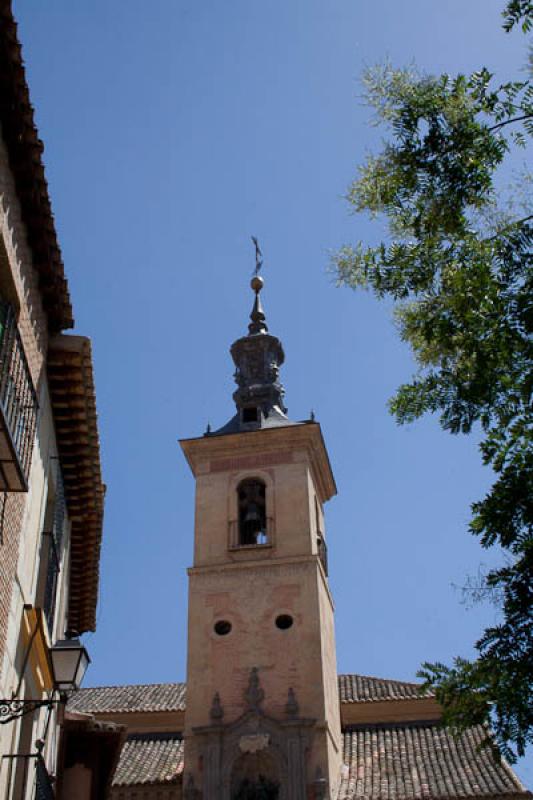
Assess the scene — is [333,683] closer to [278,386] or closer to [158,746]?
[158,746]

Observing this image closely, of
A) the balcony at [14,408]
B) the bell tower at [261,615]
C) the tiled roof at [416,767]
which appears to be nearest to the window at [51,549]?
the balcony at [14,408]

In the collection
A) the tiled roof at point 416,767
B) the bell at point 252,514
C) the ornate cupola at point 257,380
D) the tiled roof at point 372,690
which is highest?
the ornate cupola at point 257,380

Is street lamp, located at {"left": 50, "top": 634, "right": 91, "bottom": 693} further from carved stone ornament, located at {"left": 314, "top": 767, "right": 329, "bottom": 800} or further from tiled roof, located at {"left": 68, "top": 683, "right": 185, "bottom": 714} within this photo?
tiled roof, located at {"left": 68, "top": 683, "right": 185, "bottom": 714}

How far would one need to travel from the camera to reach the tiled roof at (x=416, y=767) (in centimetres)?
2175

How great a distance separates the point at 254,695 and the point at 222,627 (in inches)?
83.5

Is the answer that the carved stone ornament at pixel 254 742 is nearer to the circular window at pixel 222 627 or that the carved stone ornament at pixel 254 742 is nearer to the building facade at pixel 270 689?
the building facade at pixel 270 689

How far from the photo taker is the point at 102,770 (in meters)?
11.9

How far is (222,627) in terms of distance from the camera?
24672mm

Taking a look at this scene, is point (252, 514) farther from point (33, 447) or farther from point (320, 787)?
point (33, 447)

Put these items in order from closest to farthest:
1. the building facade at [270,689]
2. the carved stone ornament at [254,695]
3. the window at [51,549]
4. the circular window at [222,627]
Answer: the window at [51,549] → the building facade at [270,689] → the carved stone ornament at [254,695] → the circular window at [222,627]

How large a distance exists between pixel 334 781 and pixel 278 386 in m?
12.1

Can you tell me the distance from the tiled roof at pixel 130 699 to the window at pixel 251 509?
18.0 feet

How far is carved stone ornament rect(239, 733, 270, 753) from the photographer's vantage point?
73.2 ft

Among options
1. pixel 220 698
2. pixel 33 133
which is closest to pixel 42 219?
pixel 33 133
